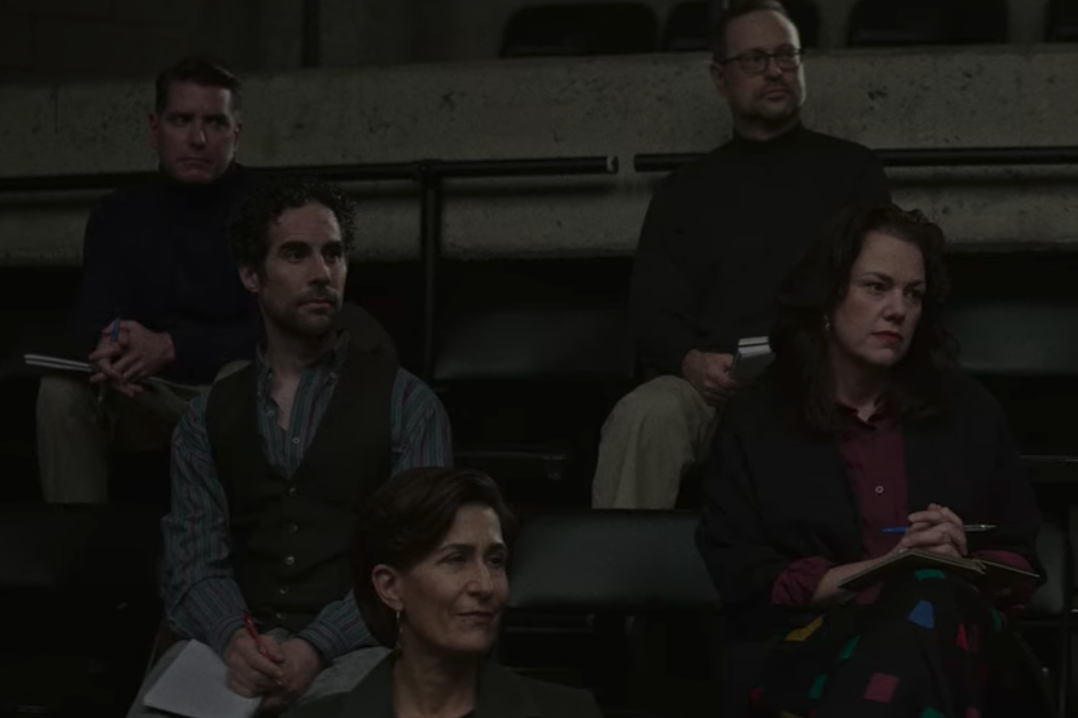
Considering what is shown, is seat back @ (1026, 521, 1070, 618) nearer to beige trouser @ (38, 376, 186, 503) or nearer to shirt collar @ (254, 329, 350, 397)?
shirt collar @ (254, 329, 350, 397)

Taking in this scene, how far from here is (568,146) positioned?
5160 mm

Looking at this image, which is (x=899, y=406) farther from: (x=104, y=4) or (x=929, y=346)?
Result: (x=104, y=4)

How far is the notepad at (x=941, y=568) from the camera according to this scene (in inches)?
114

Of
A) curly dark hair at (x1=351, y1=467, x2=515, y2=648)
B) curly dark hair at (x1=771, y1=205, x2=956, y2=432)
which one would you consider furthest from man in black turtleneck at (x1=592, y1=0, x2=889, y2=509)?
curly dark hair at (x1=351, y1=467, x2=515, y2=648)

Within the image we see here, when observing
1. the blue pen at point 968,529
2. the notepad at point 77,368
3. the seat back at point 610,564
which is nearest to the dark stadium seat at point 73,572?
the notepad at point 77,368

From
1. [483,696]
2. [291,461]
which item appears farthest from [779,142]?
[483,696]

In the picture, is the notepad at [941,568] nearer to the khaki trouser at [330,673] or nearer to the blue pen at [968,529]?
the blue pen at [968,529]

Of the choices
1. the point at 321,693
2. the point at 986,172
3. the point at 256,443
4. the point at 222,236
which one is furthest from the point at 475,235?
the point at 321,693

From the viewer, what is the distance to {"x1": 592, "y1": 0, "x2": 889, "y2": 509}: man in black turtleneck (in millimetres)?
4242

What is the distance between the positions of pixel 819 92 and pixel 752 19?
692mm

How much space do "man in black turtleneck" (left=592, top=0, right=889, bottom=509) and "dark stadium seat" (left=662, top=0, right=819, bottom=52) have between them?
5.92 ft

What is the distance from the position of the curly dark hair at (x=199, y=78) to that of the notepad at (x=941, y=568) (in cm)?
197

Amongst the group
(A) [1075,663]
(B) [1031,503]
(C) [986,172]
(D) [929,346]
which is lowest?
(A) [1075,663]

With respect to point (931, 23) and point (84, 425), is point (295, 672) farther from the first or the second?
point (931, 23)
